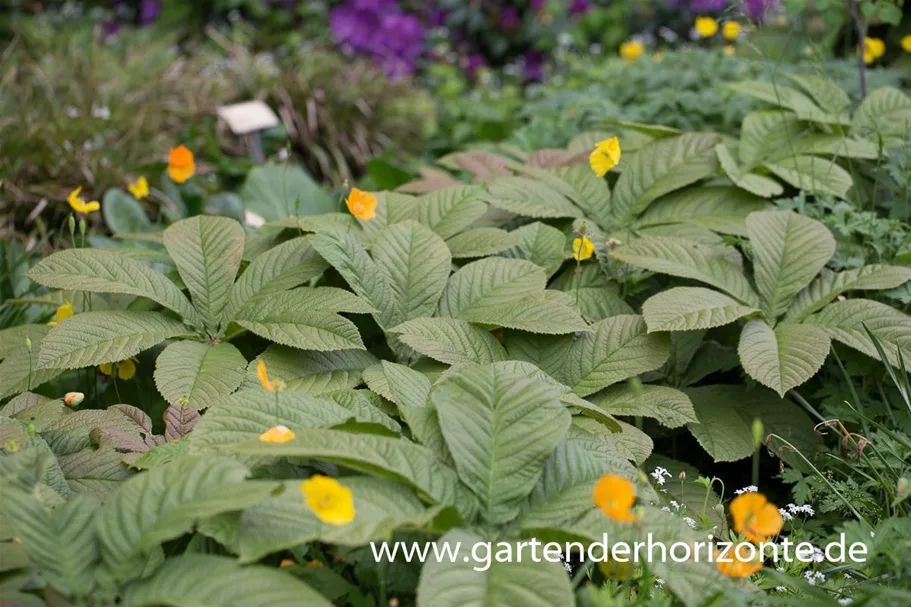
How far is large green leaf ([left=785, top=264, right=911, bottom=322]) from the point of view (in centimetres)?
181

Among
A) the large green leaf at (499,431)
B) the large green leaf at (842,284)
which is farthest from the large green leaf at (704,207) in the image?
the large green leaf at (499,431)

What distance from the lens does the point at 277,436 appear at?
124 centimetres

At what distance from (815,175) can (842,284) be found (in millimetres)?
502

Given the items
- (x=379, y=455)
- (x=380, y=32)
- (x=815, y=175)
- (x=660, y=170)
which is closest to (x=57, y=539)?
(x=379, y=455)

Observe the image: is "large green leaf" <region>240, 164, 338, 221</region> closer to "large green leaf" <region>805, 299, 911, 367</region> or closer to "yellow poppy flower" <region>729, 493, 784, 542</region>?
"large green leaf" <region>805, 299, 911, 367</region>

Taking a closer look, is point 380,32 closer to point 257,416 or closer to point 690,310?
point 690,310

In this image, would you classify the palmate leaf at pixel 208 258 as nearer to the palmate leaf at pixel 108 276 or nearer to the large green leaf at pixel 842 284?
the palmate leaf at pixel 108 276

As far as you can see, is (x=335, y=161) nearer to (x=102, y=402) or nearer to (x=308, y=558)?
(x=102, y=402)

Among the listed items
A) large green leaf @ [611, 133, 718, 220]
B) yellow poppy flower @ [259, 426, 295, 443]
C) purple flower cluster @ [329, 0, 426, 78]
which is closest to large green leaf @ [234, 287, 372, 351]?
yellow poppy flower @ [259, 426, 295, 443]

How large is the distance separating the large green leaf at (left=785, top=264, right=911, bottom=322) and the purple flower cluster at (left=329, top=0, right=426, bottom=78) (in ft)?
13.8

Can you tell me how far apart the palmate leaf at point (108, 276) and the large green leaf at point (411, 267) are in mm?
419

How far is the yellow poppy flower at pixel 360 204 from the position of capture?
1.92 metres

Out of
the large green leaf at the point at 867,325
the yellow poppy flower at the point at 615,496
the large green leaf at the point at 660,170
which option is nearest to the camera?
the yellow poppy flower at the point at 615,496

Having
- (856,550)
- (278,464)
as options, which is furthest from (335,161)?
(856,550)
